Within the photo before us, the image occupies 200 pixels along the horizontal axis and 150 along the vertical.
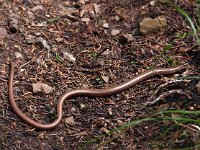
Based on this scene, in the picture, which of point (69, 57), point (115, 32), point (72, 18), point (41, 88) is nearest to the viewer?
point (41, 88)

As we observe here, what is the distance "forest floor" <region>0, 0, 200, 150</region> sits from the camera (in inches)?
157

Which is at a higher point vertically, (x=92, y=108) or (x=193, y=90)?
(x=193, y=90)

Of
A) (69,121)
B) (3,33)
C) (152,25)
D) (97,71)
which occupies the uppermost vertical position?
(152,25)

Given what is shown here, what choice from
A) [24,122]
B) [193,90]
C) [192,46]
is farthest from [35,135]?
[192,46]

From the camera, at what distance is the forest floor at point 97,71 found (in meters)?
4.00

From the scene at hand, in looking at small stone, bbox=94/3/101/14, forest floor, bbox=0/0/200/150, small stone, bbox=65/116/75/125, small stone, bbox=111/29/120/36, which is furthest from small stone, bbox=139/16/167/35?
small stone, bbox=65/116/75/125

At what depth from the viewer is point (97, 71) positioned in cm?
470

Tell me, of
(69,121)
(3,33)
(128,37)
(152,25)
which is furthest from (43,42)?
(152,25)

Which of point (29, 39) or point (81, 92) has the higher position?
point (29, 39)

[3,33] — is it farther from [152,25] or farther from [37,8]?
[152,25]

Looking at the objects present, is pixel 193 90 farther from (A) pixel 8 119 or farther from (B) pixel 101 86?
(A) pixel 8 119

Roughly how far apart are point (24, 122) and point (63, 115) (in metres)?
0.35

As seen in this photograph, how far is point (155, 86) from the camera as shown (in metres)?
4.55

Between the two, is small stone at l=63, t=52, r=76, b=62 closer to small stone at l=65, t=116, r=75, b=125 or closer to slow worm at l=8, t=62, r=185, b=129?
slow worm at l=8, t=62, r=185, b=129
